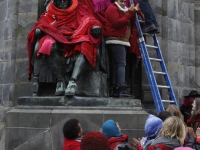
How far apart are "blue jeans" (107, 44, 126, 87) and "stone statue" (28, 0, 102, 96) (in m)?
0.49

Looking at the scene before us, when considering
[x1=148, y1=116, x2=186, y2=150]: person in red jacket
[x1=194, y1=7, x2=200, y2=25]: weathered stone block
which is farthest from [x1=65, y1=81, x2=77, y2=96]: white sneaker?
[x1=194, y1=7, x2=200, y2=25]: weathered stone block

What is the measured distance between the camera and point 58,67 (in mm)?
6660

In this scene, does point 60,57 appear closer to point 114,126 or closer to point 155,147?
point 114,126

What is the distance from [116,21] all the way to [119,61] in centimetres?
81

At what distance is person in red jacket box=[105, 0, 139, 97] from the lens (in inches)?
277

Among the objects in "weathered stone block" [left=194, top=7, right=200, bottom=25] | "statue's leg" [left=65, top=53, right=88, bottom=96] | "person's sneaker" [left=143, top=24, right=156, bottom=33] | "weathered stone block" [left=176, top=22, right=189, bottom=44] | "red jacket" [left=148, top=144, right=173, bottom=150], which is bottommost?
"red jacket" [left=148, top=144, right=173, bottom=150]

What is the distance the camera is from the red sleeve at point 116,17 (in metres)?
6.98

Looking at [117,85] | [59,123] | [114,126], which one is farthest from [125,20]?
[114,126]

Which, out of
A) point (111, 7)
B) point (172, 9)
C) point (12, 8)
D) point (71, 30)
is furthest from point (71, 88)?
point (172, 9)

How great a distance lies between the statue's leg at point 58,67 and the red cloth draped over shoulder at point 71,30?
0.42 feet

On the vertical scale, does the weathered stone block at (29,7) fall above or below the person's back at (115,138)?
above

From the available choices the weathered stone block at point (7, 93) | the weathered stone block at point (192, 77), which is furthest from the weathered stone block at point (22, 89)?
the weathered stone block at point (192, 77)

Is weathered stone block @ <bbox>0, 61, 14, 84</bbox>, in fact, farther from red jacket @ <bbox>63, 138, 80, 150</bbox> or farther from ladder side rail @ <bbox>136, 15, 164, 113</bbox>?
red jacket @ <bbox>63, 138, 80, 150</bbox>

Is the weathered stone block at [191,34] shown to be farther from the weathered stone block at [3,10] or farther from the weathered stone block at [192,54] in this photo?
the weathered stone block at [3,10]
